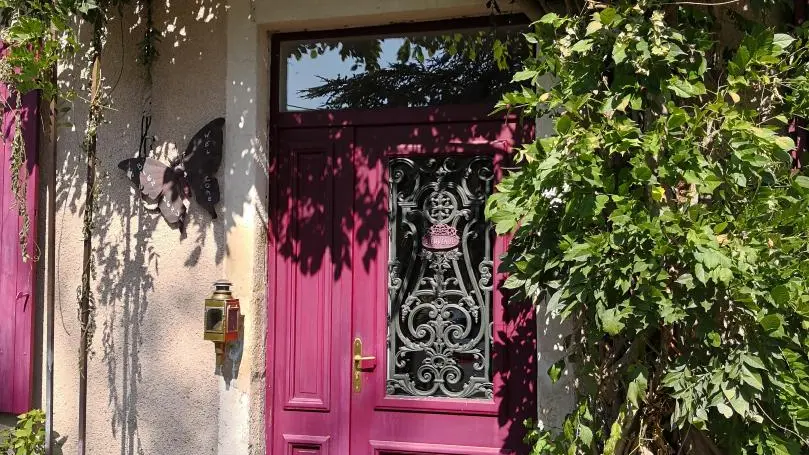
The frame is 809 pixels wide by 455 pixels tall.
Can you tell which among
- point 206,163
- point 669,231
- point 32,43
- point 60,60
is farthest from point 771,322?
point 60,60

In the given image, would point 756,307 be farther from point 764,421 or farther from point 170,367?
point 170,367

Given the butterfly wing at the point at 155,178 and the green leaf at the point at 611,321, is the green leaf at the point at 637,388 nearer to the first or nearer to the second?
the green leaf at the point at 611,321

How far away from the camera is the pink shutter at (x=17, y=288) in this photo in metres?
4.30

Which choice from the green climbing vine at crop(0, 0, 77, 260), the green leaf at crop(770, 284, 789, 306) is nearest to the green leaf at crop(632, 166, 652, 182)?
the green leaf at crop(770, 284, 789, 306)

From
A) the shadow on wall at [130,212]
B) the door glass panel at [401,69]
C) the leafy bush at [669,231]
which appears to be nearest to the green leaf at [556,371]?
the leafy bush at [669,231]

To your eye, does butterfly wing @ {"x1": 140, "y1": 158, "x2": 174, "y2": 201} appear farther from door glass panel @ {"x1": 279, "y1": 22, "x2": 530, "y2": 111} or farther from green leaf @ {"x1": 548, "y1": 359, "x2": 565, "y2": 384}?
green leaf @ {"x1": 548, "y1": 359, "x2": 565, "y2": 384}

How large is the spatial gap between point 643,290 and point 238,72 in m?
2.37

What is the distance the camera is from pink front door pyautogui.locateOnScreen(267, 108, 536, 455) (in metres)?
3.82

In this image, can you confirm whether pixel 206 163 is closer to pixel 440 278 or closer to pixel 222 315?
pixel 222 315

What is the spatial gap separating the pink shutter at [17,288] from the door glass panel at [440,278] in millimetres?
1950

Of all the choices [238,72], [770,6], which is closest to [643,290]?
[770,6]

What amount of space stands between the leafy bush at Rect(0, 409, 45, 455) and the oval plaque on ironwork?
2.25 meters

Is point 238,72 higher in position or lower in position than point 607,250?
higher

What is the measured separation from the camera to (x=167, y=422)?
162 inches
